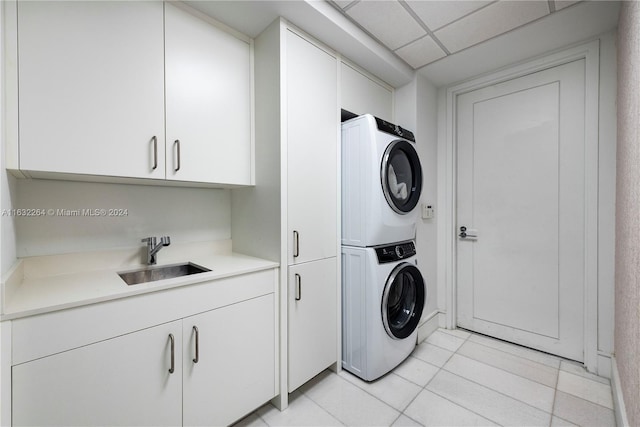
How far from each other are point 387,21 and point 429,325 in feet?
8.14

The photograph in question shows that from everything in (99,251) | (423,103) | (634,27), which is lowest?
(99,251)

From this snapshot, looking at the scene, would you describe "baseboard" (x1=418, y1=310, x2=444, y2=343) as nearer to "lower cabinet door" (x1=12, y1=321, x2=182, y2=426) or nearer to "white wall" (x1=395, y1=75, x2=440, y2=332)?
"white wall" (x1=395, y1=75, x2=440, y2=332)

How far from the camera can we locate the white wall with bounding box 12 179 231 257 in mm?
1290

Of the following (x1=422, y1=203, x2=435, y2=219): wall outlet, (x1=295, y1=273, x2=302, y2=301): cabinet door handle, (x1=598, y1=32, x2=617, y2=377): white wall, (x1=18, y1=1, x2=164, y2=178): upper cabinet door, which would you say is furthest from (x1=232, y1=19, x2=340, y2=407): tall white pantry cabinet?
(x1=598, y1=32, x2=617, y2=377): white wall

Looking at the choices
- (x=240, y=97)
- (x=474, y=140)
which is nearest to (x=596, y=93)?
(x=474, y=140)

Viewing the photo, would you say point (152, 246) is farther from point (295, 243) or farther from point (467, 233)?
point (467, 233)

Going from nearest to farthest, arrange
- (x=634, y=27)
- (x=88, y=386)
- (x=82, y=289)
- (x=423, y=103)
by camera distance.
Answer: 1. (x=88, y=386)
2. (x=82, y=289)
3. (x=634, y=27)
4. (x=423, y=103)

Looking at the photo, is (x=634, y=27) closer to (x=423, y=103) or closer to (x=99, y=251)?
(x=423, y=103)

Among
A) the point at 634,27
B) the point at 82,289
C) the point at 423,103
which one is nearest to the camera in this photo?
the point at 82,289

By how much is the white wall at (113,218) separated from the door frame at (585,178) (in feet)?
6.70

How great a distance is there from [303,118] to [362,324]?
4.65 ft

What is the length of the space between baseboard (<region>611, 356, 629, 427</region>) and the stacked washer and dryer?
107 centimetres

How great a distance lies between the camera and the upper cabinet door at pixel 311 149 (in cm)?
162

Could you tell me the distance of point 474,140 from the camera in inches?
99.3
